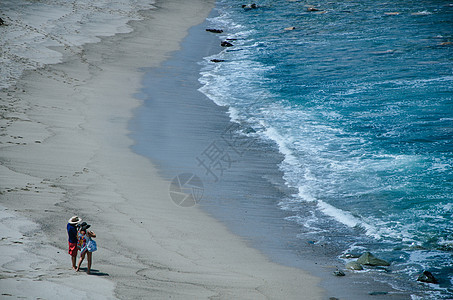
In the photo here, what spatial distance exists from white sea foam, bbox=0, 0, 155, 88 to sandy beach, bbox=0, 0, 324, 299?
10.8ft

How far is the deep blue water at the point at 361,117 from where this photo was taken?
1178cm

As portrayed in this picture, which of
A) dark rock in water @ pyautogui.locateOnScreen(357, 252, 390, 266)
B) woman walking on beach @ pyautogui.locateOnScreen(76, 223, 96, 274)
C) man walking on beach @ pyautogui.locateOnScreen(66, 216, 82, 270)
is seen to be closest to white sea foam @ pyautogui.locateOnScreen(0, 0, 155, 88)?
→ man walking on beach @ pyautogui.locateOnScreen(66, 216, 82, 270)

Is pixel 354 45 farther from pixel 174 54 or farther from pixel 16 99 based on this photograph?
pixel 16 99

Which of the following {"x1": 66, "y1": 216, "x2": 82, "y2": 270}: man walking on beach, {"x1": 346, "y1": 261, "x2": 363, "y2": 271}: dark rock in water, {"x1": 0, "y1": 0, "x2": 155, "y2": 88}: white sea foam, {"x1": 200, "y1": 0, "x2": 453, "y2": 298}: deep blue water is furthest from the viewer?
{"x1": 0, "y1": 0, "x2": 155, "y2": 88}: white sea foam

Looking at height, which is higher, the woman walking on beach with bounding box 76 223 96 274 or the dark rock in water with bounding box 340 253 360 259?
the woman walking on beach with bounding box 76 223 96 274

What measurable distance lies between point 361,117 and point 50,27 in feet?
A: 63.9

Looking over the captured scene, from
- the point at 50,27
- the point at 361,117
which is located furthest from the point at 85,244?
the point at 50,27

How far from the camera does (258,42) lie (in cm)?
3225

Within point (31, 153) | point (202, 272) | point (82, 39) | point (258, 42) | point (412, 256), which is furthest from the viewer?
point (258, 42)

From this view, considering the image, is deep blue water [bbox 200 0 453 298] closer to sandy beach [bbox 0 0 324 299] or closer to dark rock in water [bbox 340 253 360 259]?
dark rock in water [bbox 340 253 360 259]

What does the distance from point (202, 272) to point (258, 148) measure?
759cm

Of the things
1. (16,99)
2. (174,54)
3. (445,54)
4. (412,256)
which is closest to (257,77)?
(174,54)

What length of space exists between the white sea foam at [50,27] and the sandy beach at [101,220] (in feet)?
10.8

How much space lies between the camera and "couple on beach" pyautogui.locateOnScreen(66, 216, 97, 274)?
877cm
